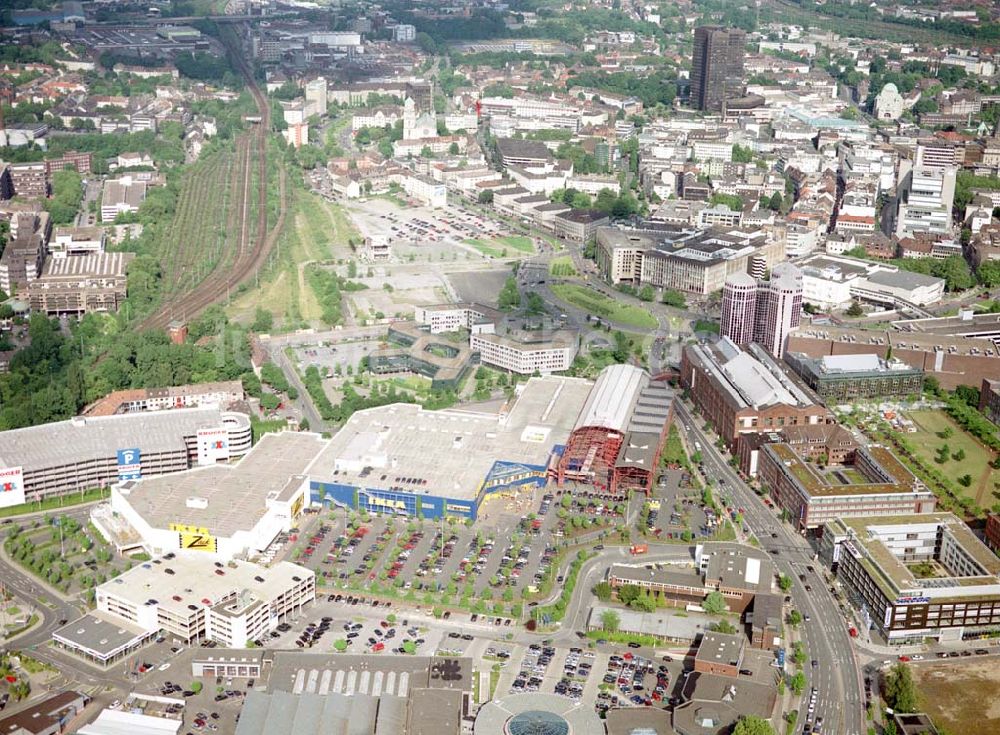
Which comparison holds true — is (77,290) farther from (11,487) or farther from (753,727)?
(753,727)

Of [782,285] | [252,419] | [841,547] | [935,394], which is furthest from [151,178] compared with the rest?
[841,547]

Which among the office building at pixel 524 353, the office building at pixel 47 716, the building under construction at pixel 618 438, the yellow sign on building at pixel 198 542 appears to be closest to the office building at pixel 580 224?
the office building at pixel 524 353

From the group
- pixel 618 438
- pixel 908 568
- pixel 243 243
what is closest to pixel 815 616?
pixel 908 568

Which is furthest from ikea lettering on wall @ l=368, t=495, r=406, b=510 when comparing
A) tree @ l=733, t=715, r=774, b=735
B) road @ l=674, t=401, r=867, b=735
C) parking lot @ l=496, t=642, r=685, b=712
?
tree @ l=733, t=715, r=774, b=735

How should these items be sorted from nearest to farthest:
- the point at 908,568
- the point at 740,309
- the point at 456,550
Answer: the point at 908,568, the point at 456,550, the point at 740,309

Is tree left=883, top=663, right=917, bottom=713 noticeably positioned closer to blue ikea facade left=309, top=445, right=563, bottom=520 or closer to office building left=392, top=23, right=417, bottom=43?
blue ikea facade left=309, top=445, right=563, bottom=520

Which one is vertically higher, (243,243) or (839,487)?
(839,487)
